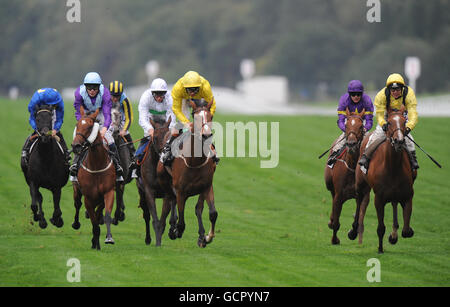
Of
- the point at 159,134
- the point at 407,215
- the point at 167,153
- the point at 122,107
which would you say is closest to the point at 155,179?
the point at 159,134

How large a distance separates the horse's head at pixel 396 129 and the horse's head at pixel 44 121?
5.53 meters

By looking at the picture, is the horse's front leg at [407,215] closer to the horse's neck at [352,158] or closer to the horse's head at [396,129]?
the horse's head at [396,129]

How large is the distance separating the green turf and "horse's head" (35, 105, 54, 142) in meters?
1.76

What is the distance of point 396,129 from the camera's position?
13719 millimetres

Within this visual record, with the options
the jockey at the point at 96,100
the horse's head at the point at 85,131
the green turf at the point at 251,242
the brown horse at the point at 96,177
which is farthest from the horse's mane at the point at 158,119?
the green turf at the point at 251,242

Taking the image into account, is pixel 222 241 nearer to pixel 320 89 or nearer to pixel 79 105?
pixel 79 105

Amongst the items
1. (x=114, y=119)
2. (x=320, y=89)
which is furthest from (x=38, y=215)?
(x=320, y=89)

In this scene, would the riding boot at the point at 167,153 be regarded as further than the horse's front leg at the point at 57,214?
No

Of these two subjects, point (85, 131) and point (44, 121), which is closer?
point (85, 131)

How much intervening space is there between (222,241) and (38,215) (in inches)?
128

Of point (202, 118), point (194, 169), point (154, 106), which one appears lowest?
point (194, 169)

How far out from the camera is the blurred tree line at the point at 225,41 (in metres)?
76.8

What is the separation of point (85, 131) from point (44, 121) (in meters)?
2.13

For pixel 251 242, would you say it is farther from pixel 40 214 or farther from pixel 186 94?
pixel 40 214
